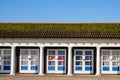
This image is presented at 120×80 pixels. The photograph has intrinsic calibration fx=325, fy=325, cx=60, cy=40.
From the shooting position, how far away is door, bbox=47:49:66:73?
29031 millimetres

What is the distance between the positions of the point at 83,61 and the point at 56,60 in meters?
2.42

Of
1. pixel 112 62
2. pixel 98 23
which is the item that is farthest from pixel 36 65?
pixel 98 23

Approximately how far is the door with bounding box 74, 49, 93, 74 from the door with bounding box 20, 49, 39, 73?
3.49 m

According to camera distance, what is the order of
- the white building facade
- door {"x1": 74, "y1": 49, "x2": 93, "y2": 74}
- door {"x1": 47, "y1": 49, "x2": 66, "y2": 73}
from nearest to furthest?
the white building facade → door {"x1": 74, "y1": 49, "x2": 93, "y2": 74} → door {"x1": 47, "y1": 49, "x2": 66, "y2": 73}

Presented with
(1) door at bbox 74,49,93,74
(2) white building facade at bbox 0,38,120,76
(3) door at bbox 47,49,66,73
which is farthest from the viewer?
(3) door at bbox 47,49,66,73

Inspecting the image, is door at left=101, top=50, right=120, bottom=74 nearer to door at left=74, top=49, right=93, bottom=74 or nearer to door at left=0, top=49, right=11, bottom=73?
door at left=74, top=49, right=93, bottom=74

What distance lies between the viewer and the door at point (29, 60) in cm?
2909

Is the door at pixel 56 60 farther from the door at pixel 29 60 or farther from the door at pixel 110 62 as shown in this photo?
the door at pixel 110 62

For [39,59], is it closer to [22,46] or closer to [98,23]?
[22,46]

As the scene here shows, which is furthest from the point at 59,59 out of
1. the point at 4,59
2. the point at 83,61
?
the point at 4,59

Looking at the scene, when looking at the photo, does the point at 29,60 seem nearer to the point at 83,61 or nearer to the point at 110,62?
the point at 83,61

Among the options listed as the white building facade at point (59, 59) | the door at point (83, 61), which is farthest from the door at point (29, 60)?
the door at point (83, 61)

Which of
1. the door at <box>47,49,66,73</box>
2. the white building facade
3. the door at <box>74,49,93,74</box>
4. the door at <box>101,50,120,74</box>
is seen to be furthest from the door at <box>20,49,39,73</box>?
the door at <box>101,50,120,74</box>

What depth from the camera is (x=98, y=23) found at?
36.7 metres
